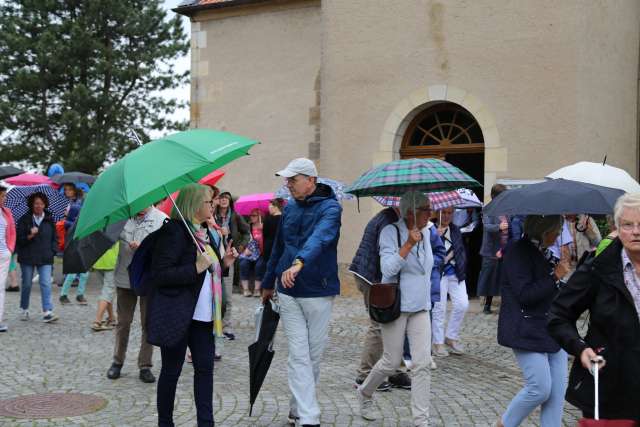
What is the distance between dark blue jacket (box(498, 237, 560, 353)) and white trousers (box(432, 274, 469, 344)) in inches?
138

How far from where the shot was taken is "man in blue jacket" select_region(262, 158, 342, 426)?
5500mm

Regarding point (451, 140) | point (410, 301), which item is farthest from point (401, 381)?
point (451, 140)

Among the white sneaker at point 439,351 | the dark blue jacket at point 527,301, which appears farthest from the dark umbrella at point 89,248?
the dark blue jacket at point 527,301

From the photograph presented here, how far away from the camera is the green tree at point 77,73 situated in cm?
3288

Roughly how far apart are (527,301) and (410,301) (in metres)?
1.12

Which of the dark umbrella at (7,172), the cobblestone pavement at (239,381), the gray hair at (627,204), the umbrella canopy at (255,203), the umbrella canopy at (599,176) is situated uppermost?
the dark umbrella at (7,172)

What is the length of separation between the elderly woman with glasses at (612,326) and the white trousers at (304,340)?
221cm

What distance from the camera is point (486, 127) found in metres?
12.8

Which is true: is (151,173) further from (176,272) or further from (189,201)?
(176,272)

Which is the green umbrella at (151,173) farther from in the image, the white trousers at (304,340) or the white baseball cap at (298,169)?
the white trousers at (304,340)

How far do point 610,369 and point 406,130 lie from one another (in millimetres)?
10444

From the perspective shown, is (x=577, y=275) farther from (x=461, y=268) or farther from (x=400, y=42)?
(x=400, y=42)

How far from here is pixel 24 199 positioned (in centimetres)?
1270

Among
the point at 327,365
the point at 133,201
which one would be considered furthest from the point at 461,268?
the point at 133,201
